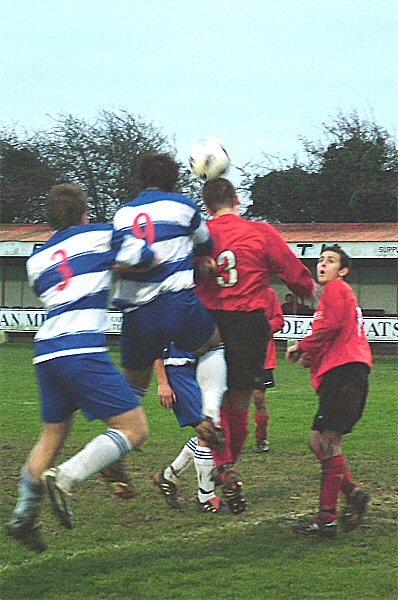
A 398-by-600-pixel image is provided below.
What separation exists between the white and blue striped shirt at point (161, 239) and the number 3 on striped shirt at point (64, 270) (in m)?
0.59

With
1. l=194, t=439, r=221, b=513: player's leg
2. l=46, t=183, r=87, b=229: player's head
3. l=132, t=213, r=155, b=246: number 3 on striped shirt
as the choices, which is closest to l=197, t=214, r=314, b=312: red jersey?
l=132, t=213, r=155, b=246: number 3 on striped shirt

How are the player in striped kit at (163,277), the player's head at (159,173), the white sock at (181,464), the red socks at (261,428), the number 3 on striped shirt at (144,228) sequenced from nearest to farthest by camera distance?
1. the number 3 on striped shirt at (144,228)
2. the player in striped kit at (163,277)
3. the player's head at (159,173)
4. the white sock at (181,464)
5. the red socks at (261,428)

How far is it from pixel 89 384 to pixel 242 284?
6.13 ft

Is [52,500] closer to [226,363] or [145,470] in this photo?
[226,363]

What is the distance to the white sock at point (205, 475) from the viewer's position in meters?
7.07

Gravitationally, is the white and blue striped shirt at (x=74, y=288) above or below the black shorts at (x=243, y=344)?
above

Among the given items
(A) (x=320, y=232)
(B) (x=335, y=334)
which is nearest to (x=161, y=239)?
(B) (x=335, y=334)

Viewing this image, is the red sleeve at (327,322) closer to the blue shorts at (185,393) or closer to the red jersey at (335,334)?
the red jersey at (335,334)

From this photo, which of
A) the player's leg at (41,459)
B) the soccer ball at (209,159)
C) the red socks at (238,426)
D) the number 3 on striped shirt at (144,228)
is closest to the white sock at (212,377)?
the red socks at (238,426)

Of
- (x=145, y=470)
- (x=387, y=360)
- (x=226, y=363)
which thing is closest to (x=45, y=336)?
(x=226, y=363)

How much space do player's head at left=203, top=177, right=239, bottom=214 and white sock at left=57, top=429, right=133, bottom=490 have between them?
7.24 feet

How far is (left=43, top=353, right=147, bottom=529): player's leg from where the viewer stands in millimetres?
5273

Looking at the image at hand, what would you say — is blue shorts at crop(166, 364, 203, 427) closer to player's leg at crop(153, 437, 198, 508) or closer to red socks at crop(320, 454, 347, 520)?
player's leg at crop(153, 437, 198, 508)

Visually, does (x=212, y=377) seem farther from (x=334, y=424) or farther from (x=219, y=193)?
(x=219, y=193)
